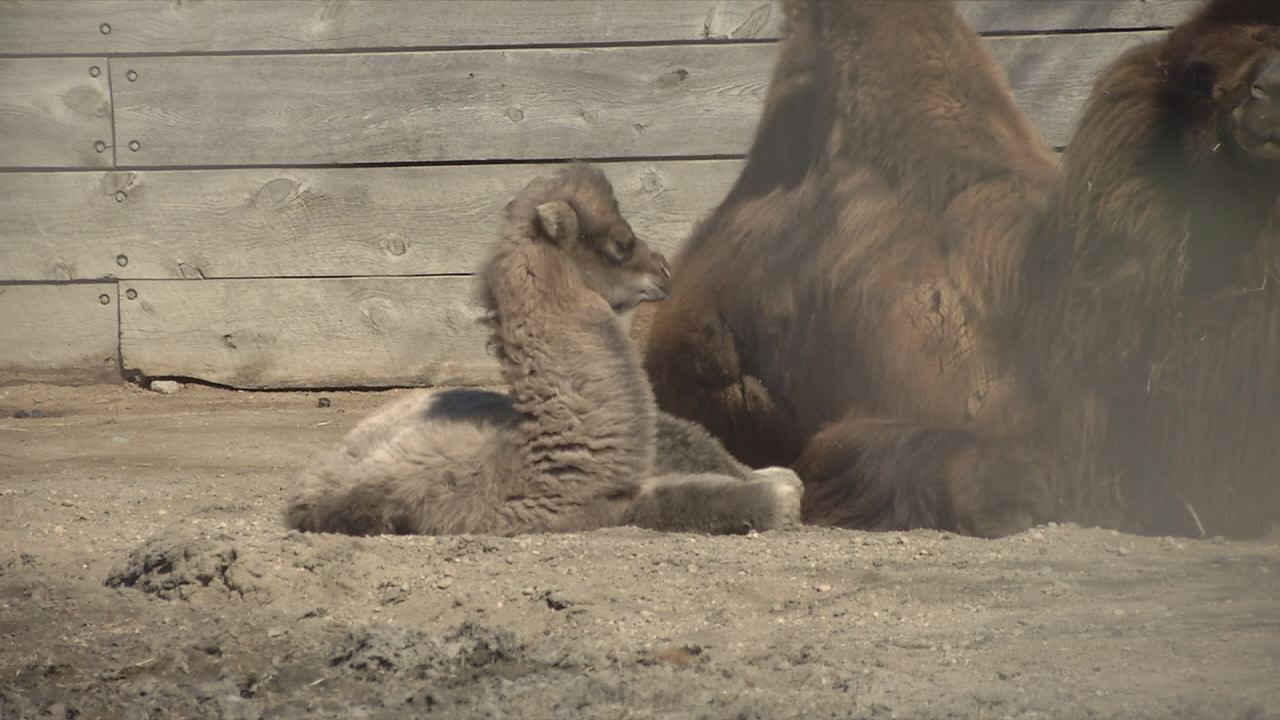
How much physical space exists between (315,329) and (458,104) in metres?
1.15

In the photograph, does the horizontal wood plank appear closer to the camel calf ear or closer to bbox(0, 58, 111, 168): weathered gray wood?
bbox(0, 58, 111, 168): weathered gray wood

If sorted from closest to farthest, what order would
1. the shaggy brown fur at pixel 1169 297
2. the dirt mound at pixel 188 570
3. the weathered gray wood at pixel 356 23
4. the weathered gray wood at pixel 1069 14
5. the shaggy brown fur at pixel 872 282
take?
the dirt mound at pixel 188 570 < the shaggy brown fur at pixel 1169 297 < the shaggy brown fur at pixel 872 282 < the weathered gray wood at pixel 1069 14 < the weathered gray wood at pixel 356 23

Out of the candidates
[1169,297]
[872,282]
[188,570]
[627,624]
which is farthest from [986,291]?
[188,570]

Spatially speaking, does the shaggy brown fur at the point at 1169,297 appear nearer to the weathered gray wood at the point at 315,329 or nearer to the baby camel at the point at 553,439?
the baby camel at the point at 553,439

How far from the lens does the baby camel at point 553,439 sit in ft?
13.1

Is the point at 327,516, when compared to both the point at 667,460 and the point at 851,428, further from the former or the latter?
the point at 851,428

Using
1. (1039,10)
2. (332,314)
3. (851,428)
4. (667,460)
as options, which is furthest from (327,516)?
→ (1039,10)

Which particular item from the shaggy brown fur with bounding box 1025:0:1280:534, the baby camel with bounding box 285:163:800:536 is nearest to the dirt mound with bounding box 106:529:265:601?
the baby camel with bounding box 285:163:800:536

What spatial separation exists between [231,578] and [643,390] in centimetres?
116

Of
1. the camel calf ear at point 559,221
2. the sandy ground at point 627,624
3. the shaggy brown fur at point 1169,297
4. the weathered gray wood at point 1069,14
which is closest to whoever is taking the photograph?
the sandy ground at point 627,624

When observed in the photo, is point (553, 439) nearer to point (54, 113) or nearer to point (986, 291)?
point (986, 291)

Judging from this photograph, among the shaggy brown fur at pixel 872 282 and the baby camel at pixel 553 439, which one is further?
the shaggy brown fur at pixel 872 282

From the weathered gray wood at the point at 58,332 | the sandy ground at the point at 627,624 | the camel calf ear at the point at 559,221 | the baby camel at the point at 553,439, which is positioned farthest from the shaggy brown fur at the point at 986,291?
the weathered gray wood at the point at 58,332

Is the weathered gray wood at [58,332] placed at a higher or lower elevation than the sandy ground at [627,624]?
lower
